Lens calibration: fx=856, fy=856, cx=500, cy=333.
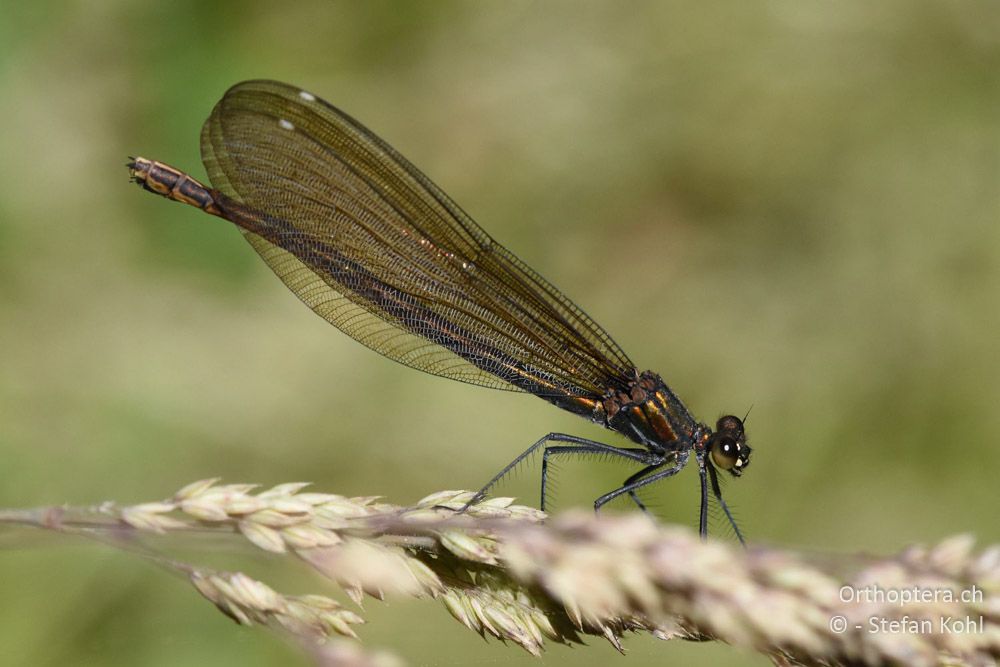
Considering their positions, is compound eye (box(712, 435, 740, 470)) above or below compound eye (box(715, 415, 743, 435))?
below

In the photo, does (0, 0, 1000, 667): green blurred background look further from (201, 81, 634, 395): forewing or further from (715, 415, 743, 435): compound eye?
(201, 81, 634, 395): forewing

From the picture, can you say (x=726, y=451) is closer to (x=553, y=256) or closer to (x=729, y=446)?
(x=729, y=446)

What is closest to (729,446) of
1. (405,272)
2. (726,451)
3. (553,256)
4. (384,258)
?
(726,451)

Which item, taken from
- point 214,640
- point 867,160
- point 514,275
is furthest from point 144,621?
point 867,160

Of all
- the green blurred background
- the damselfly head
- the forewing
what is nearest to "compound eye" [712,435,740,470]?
the damselfly head

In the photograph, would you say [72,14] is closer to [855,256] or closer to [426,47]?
[426,47]

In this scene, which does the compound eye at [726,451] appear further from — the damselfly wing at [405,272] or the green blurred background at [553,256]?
the green blurred background at [553,256]

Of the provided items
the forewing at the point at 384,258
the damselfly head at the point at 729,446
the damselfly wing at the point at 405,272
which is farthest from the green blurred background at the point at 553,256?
the forewing at the point at 384,258
